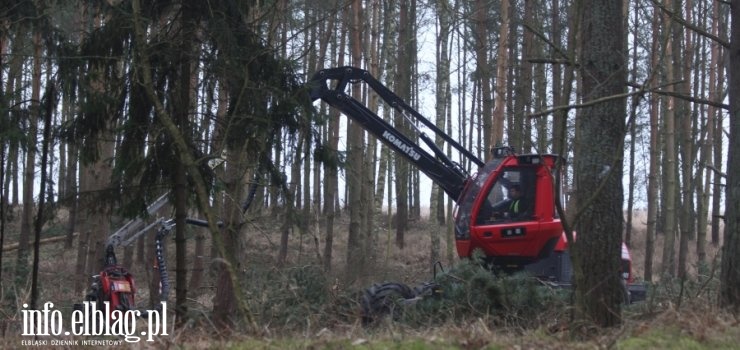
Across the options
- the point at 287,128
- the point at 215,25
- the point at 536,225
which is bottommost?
the point at 536,225

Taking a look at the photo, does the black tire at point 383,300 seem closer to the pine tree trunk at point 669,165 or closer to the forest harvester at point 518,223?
the forest harvester at point 518,223

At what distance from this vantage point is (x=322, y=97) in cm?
1374

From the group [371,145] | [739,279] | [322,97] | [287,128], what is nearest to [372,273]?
[371,145]

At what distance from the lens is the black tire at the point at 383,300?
33.9ft

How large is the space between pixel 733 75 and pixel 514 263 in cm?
468

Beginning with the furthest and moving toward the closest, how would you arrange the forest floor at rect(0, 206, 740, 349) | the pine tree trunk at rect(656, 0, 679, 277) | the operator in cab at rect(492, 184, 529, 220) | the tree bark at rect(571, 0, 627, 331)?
the pine tree trunk at rect(656, 0, 679, 277), the operator in cab at rect(492, 184, 529, 220), the tree bark at rect(571, 0, 627, 331), the forest floor at rect(0, 206, 740, 349)

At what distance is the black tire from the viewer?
10320mm

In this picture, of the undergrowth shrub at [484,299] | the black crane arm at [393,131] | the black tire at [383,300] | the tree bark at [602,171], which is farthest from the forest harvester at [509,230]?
the tree bark at [602,171]

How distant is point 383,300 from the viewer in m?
10.7

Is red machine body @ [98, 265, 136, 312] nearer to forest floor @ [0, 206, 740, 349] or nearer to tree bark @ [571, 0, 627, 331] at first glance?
forest floor @ [0, 206, 740, 349]

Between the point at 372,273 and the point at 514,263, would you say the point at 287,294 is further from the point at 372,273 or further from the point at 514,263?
the point at 372,273

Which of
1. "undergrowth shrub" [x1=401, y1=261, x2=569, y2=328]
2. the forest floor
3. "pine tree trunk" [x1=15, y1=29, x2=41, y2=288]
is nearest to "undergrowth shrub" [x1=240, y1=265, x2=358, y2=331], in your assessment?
the forest floor

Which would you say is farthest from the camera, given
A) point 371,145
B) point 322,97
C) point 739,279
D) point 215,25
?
point 371,145

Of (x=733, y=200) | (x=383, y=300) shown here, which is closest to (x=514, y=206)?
(x=383, y=300)
